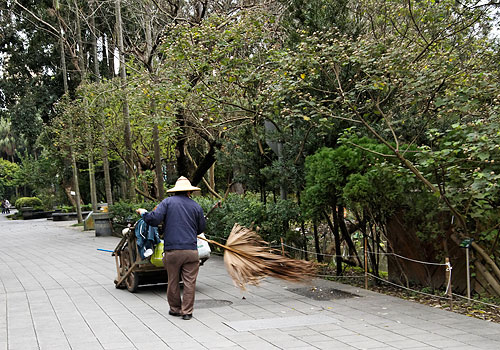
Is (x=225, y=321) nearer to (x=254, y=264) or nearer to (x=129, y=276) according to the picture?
(x=254, y=264)

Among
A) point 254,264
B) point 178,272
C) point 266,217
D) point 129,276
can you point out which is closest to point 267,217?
point 266,217

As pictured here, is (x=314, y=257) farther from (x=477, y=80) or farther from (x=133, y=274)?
(x=477, y=80)

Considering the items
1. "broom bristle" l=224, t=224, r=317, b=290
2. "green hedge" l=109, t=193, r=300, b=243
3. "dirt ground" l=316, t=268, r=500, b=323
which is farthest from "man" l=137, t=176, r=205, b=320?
Answer: "green hedge" l=109, t=193, r=300, b=243

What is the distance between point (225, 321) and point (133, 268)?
2.66m

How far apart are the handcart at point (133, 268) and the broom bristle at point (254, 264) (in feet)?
4.22

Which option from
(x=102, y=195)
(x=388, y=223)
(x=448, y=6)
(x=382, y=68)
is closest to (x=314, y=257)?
(x=388, y=223)

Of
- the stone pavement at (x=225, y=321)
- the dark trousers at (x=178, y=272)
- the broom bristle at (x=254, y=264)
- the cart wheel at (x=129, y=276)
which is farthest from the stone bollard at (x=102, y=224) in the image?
the dark trousers at (x=178, y=272)

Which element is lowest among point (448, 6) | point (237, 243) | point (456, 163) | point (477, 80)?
point (237, 243)

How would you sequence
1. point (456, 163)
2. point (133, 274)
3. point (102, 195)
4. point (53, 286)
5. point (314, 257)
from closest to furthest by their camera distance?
1. point (456, 163)
2. point (133, 274)
3. point (53, 286)
4. point (314, 257)
5. point (102, 195)

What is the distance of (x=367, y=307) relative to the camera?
7.77 m

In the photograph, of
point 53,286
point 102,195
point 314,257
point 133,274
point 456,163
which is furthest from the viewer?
point 102,195

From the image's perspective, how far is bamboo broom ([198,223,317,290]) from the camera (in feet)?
25.7

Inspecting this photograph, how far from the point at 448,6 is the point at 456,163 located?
3.30m

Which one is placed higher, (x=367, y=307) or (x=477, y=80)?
(x=477, y=80)
